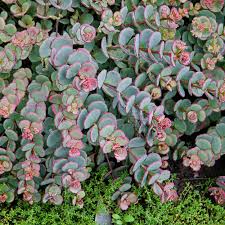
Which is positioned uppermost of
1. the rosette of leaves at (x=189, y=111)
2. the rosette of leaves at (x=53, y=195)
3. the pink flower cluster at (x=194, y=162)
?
the rosette of leaves at (x=189, y=111)

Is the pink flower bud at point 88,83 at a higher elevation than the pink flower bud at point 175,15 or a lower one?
lower

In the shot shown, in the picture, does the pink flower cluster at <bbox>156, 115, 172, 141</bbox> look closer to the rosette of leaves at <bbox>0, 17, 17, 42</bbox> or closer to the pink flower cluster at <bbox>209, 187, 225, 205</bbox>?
the pink flower cluster at <bbox>209, 187, 225, 205</bbox>

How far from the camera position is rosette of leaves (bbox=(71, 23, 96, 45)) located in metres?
1.73

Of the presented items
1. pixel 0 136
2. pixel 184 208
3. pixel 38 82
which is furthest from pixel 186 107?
pixel 0 136

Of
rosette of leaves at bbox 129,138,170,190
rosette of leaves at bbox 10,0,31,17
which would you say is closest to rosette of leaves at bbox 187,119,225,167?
rosette of leaves at bbox 129,138,170,190

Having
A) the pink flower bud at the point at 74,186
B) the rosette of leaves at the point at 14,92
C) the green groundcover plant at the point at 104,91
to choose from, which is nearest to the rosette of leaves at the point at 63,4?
the green groundcover plant at the point at 104,91

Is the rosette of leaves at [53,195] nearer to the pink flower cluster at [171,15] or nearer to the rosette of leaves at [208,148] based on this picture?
the rosette of leaves at [208,148]

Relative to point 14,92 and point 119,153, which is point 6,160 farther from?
→ point 119,153

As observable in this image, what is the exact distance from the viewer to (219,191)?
1.94 metres

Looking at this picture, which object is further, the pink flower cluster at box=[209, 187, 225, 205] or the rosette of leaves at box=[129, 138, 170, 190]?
the pink flower cluster at box=[209, 187, 225, 205]

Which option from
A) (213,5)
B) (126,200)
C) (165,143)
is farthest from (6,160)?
(213,5)

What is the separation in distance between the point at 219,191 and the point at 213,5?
2.12 ft

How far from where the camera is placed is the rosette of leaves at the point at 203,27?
1.84 metres

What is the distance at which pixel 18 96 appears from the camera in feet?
5.65
